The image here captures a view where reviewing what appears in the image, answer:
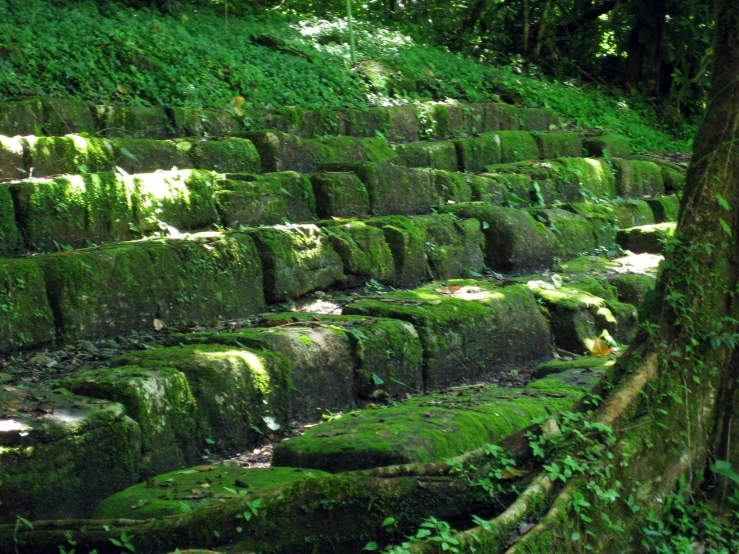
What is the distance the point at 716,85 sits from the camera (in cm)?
389

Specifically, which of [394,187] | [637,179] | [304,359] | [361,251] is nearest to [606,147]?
[637,179]

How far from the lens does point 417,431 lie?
3938mm

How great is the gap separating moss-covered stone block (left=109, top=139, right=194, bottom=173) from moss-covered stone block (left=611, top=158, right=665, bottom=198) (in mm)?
6061

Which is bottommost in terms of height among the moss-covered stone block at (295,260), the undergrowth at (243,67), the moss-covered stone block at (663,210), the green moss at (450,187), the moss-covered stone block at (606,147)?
the moss-covered stone block at (663,210)

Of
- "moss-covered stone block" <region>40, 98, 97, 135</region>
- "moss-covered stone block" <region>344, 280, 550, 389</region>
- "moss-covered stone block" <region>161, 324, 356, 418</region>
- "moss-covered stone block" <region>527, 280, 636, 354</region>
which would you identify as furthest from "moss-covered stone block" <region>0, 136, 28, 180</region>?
"moss-covered stone block" <region>527, 280, 636, 354</region>

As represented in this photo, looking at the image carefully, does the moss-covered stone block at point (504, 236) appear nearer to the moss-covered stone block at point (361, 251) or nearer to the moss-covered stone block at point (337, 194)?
the moss-covered stone block at point (337, 194)

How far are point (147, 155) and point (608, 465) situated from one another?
4.37 m

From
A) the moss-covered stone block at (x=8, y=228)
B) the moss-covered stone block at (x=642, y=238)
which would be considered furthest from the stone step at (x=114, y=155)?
the moss-covered stone block at (x=642, y=238)

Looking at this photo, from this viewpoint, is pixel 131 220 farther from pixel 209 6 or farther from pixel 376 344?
pixel 209 6

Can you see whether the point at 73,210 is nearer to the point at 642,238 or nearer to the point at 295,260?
the point at 295,260

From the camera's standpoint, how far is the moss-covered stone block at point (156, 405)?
404cm

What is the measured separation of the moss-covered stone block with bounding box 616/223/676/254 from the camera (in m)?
9.23

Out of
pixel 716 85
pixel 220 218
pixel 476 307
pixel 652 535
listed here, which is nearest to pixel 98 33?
pixel 220 218

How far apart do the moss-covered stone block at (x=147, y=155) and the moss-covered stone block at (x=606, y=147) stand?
6510mm
